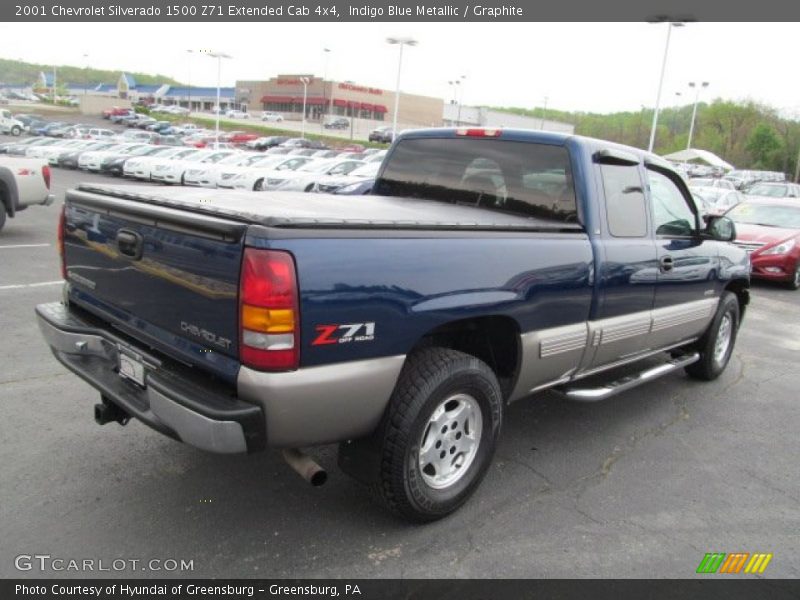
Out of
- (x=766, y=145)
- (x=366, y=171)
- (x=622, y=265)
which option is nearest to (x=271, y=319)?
(x=622, y=265)

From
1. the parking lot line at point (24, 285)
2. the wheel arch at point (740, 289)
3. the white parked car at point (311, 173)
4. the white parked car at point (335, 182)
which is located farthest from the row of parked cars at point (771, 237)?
the white parked car at point (311, 173)

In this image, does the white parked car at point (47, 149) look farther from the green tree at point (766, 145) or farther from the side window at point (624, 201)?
the green tree at point (766, 145)

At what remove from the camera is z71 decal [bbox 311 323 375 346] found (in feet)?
8.41

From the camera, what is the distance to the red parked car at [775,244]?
1131 cm

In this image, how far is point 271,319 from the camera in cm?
247

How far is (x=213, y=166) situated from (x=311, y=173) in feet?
14.0

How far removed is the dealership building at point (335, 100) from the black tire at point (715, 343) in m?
94.6

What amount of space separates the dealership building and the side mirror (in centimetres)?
9491

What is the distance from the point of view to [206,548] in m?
2.94

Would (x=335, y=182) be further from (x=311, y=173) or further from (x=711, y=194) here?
(x=711, y=194)

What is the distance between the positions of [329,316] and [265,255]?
35 cm

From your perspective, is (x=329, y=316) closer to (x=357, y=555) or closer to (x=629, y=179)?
(x=357, y=555)

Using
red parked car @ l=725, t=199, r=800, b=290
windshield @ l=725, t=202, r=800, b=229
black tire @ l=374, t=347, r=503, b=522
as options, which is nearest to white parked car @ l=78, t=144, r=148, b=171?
windshield @ l=725, t=202, r=800, b=229

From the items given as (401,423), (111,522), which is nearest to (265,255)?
(401,423)
